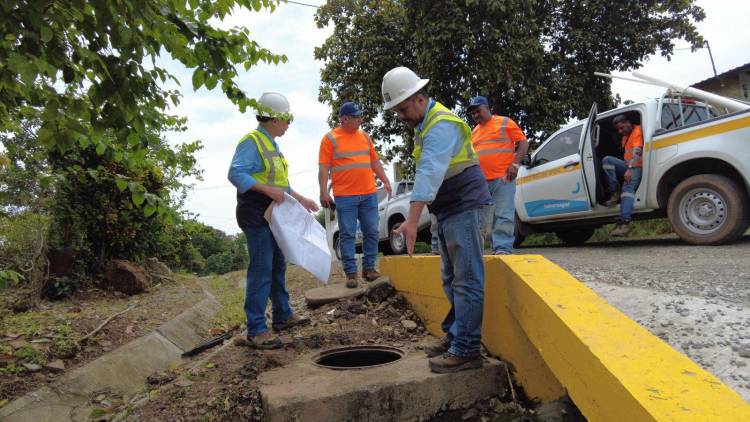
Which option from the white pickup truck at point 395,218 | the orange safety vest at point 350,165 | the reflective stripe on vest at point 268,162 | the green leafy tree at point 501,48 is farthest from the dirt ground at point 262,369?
the green leafy tree at point 501,48

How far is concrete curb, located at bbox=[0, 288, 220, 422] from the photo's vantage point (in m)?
3.37

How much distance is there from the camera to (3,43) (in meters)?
2.54

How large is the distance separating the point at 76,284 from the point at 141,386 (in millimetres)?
2922

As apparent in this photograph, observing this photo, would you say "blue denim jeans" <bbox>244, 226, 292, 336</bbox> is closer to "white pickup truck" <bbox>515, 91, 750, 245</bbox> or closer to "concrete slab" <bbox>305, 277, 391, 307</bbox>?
"concrete slab" <bbox>305, 277, 391, 307</bbox>

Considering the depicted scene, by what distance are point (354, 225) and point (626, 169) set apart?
3.83 metres

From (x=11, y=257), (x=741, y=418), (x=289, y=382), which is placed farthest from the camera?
(x=11, y=257)

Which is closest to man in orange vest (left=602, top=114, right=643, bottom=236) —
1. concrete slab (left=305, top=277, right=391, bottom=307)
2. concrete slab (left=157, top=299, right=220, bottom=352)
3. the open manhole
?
concrete slab (left=305, top=277, right=391, bottom=307)

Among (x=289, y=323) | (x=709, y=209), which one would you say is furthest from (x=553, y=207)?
(x=289, y=323)

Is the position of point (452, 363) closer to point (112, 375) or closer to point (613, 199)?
point (112, 375)

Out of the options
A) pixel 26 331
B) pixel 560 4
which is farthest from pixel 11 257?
pixel 560 4

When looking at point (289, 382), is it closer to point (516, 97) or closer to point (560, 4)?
point (516, 97)

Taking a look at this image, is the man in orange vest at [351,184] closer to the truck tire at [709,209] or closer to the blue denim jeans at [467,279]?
the blue denim jeans at [467,279]

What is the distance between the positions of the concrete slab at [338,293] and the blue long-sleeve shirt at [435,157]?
203 cm

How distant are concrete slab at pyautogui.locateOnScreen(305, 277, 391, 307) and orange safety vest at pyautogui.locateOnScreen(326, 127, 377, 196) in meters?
0.89
